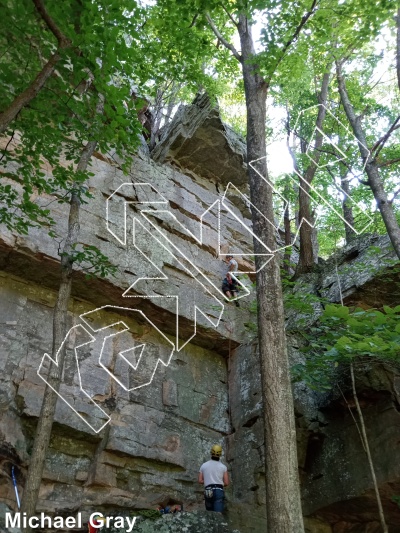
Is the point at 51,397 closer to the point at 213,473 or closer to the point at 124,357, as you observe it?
the point at 213,473

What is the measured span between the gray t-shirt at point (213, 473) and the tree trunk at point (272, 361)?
243 centimetres

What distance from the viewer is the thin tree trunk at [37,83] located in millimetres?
5012

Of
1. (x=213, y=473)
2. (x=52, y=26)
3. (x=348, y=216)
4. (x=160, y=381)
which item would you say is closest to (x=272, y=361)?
(x=213, y=473)

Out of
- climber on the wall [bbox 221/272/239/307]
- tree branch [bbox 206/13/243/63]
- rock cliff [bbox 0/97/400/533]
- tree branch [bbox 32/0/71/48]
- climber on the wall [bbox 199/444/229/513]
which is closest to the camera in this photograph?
tree branch [bbox 32/0/71/48]

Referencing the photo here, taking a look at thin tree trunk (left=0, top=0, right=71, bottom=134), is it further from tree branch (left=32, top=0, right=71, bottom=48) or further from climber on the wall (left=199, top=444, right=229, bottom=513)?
climber on the wall (left=199, top=444, right=229, bottom=513)

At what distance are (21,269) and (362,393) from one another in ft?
19.4

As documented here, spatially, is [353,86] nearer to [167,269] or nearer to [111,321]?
[167,269]

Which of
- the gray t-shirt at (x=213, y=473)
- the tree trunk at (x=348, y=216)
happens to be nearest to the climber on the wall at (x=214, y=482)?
the gray t-shirt at (x=213, y=473)

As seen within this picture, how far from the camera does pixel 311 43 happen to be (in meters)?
8.72

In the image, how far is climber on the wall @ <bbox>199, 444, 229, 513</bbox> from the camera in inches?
276

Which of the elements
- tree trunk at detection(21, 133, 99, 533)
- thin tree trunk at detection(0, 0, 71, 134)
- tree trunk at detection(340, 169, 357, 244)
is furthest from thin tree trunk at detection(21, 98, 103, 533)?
tree trunk at detection(340, 169, 357, 244)

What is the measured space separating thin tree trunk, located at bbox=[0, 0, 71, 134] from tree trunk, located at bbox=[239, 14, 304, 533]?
308 centimetres

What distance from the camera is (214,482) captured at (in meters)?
7.20

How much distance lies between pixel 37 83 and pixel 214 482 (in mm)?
5788
